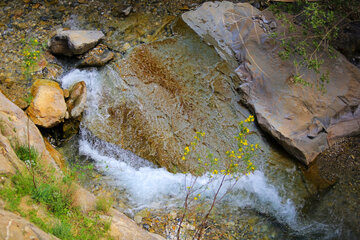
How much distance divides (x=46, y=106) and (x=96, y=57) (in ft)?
4.51

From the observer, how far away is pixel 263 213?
4.51 metres

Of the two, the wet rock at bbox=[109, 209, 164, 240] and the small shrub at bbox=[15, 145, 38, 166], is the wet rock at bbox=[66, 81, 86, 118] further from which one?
the wet rock at bbox=[109, 209, 164, 240]

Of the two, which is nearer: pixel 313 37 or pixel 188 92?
pixel 313 37

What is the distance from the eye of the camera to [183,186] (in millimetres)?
4609

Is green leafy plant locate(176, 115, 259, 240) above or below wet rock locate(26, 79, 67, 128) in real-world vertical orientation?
below

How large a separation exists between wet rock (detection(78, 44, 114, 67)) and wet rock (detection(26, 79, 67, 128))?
814 mm

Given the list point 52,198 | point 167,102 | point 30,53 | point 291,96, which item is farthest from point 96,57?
point 291,96

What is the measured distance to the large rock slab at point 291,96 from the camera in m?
5.13

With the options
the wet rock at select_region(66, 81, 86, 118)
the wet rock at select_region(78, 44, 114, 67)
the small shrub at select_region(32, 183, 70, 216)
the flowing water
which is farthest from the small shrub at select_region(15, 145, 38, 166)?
the wet rock at select_region(78, 44, 114, 67)

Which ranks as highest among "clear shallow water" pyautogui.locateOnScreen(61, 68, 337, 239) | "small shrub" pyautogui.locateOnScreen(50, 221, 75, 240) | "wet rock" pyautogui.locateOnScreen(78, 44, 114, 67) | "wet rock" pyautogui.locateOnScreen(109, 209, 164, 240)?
"wet rock" pyautogui.locateOnScreen(78, 44, 114, 67)

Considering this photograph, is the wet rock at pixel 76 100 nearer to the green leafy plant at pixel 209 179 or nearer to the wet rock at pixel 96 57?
the wet rock at pixel 96 57

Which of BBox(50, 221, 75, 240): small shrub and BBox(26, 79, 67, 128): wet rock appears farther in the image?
BBox(26, 79, 67, 128): wet rock

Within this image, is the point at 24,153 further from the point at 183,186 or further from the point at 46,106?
the point at 183,186

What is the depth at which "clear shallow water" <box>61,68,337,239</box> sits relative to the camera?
4.42 metres
